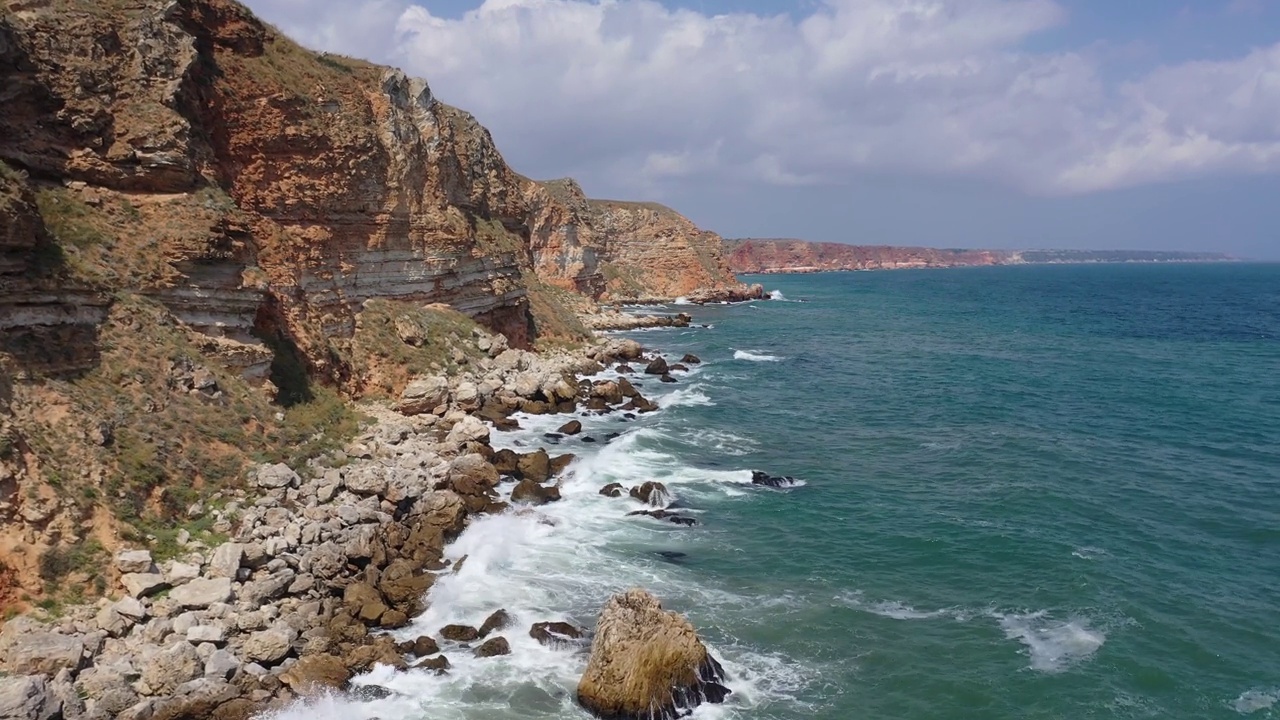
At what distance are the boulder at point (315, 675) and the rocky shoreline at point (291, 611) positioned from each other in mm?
29

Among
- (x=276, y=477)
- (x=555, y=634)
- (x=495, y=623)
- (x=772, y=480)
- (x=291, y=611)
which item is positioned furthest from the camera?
(x=772, y=480)

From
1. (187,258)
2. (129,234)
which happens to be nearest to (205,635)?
(187,258)

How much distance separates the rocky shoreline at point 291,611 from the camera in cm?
1580

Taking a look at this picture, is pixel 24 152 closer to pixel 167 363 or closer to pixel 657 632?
pixel 167 363

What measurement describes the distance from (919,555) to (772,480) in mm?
8037

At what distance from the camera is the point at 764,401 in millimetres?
49281

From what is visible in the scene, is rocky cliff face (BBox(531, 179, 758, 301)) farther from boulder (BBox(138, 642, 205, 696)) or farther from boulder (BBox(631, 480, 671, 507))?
boulder (BBox(138, 642, 205, 696))

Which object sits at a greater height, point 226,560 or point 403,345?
point 403,345

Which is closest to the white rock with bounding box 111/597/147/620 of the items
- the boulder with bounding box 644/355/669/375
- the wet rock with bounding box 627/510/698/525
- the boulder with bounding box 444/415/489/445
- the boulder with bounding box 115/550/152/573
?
the boulder with bounding box 115/550/152/573

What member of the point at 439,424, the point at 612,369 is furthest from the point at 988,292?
the point at 439,424

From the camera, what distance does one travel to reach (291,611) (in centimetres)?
1919

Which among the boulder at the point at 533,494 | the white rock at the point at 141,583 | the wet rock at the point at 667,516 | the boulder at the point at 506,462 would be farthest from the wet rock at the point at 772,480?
the white rock at the point at 141,583

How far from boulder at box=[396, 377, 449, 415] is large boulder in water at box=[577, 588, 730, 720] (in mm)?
21192

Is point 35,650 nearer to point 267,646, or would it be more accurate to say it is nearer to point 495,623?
point 267,646
